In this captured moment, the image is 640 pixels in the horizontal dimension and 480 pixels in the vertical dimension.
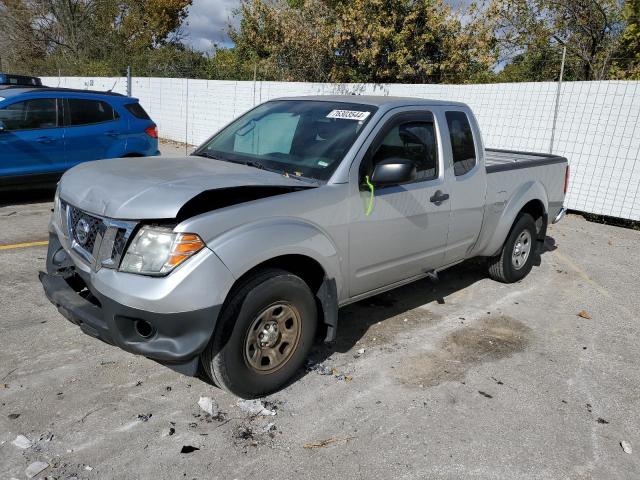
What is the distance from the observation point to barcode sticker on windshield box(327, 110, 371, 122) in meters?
3.96

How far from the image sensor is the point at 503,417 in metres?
3.36

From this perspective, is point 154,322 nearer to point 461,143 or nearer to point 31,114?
point 461,143

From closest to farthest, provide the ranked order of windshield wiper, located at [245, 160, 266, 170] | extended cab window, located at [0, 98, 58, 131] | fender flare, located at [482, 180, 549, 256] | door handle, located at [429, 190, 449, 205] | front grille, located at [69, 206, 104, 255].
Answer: front grille, located at [69, 206, 104, 255] < windshield wiper, located at [245, 160, 266, 170] < door handle, located at [429, 190, 449, 205] < fender flare, located at [482, 180, 549, 256] < extended cab window, located at [0, 98, 58, 131]

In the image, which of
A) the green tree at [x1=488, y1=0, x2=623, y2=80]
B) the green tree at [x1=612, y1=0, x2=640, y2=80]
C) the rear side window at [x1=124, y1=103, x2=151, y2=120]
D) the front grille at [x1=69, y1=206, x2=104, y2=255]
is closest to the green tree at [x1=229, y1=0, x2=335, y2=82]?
the green tree at [x1=488, y1=0, x2=623, y2=80]

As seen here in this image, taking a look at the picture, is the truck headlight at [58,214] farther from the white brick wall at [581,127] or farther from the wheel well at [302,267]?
the white brick wall at [581,127]

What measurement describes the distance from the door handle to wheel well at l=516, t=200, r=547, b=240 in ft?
6.22

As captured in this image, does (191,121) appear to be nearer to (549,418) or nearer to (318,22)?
(318,22)

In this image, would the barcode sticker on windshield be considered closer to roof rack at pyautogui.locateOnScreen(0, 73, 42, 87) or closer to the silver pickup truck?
the silver pickup truck

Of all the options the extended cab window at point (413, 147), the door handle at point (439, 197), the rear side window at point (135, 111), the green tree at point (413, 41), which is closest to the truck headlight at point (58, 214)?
the extended cab window at point (413, 147)

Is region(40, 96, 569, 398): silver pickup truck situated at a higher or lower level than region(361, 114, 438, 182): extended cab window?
lower

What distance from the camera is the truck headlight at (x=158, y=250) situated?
2.83 metres

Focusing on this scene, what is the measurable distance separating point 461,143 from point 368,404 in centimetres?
251

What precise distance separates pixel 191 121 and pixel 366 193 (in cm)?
1467

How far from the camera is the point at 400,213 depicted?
4020 millimetres
